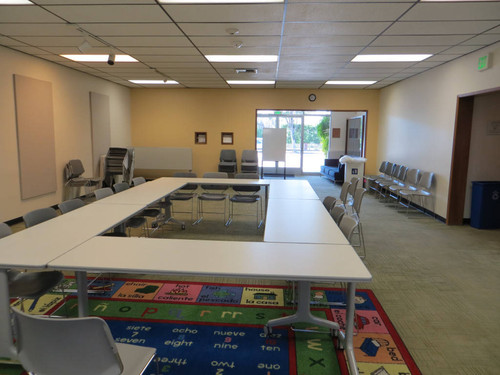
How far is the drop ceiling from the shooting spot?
3.75 metres

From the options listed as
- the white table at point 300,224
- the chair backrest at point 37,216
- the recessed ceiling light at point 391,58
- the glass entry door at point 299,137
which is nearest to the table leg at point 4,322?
the chair backrest at point 37,216

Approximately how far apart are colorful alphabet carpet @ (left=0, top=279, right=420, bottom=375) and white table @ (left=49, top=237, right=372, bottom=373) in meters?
0.19

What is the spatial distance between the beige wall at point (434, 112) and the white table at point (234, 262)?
4404 mm

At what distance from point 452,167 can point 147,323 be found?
564 centimetres

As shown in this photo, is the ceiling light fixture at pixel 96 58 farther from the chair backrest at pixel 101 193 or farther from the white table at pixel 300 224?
the white table at pixel 300 224

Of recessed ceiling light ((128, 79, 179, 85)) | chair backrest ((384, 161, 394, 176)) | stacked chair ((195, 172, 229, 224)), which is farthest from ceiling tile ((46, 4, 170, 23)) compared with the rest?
chair backrest ((384, 161, 394, 176))

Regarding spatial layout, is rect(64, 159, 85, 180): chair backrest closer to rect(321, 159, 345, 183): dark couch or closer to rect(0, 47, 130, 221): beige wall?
rect(0, 47, 130, 221): beige wall

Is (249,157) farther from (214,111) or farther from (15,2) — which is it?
(15,2)

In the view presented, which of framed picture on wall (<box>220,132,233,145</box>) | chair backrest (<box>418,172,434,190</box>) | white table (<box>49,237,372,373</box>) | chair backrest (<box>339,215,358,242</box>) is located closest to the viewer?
white table (<box>49,237,372,373</box>)

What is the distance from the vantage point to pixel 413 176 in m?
7.38

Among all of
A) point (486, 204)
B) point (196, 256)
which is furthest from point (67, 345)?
point (486, 204)

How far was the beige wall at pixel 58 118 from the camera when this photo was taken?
18.6ft

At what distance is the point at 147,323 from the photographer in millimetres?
3000

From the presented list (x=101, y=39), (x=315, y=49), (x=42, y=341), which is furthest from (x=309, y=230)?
(x=101, y=39)
